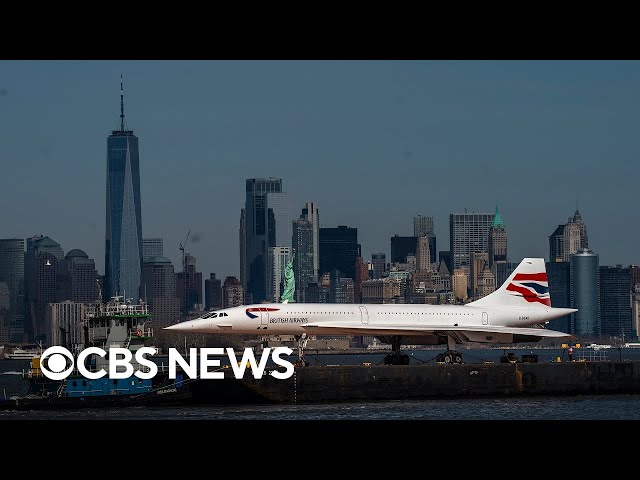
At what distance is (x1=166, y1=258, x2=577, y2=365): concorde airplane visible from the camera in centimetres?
6175

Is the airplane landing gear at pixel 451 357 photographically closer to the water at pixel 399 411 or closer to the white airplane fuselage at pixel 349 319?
the white airplane fuselage at pixel 349 319

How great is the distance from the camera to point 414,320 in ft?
213

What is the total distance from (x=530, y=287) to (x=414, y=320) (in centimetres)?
982

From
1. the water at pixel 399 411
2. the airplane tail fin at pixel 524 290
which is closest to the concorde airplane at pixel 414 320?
the airplane tail fin at pixel 524 290

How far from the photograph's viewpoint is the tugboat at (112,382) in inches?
2084

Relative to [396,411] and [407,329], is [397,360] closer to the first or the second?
[407,329]

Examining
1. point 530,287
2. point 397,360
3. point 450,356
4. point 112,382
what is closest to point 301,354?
point 397,360

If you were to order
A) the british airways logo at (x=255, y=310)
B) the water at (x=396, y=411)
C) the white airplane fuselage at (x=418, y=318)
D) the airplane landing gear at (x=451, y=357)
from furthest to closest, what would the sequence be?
the airplane landing gear at (x=451, y=357)
the white airplane fuselage at (x=418, y=318)
the british airways logo at (x=255, y=310)
the water at (x=396, y=411)

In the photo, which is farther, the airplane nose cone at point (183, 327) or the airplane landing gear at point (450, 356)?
the airplane landing gear at point (450, 356)

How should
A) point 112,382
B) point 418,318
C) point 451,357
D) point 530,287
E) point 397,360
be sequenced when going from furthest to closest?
point 530,287, point 418,318, point 451,357, point 397,360, point 112,382
